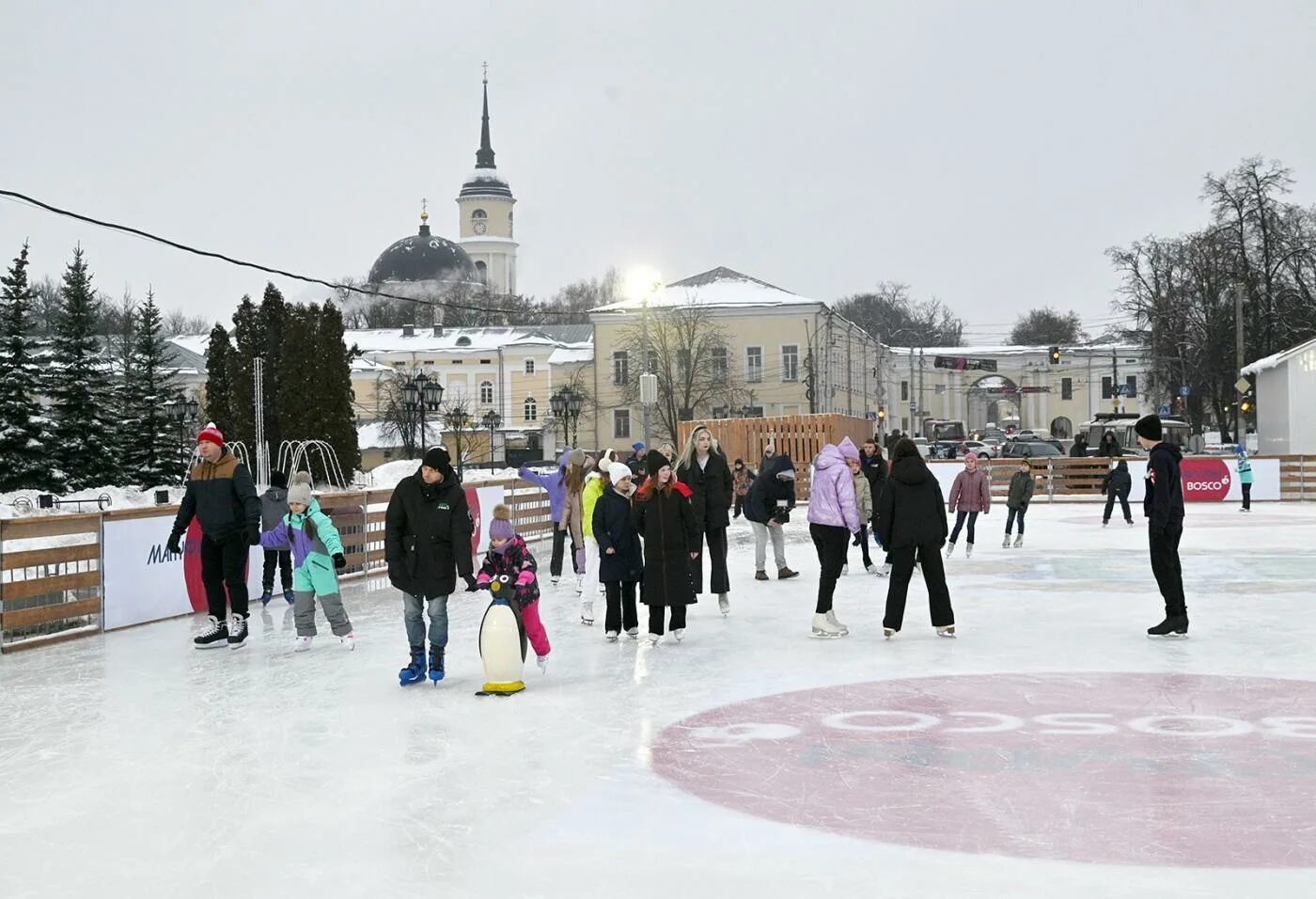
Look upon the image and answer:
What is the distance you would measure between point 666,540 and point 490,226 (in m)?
143

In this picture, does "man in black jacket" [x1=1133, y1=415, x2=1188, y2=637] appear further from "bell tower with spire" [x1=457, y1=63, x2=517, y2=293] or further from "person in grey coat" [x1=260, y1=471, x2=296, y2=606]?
"bell tower with spire" [x1=457, y1=63, x2=517, y2=293]

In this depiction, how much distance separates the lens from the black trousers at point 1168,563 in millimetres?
10758

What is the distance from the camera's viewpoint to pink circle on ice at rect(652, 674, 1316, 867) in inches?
214

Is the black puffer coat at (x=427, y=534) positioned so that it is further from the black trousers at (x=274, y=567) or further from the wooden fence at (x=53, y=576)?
the black trousers at (x=274, y=567)

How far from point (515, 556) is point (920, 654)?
332 centimetres

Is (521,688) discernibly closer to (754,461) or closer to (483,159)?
(754,461)

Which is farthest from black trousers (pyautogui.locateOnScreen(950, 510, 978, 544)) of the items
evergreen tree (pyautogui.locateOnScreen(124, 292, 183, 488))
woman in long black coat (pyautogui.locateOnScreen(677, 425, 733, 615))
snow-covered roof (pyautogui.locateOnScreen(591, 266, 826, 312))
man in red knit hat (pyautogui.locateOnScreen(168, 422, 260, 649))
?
snow-covered roof (pyautogui.locateOnScreen(591, 266, 826, 312))

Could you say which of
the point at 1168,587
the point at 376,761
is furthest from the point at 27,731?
the point at 1168,587

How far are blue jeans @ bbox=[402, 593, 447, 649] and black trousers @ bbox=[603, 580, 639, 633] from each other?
2095 millimetres

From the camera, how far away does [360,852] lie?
5.32 m

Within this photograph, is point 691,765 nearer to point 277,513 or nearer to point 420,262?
point 277,513

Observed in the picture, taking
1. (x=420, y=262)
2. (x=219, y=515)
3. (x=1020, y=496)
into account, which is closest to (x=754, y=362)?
(x=1020, y=496)

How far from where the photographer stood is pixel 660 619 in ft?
36.1

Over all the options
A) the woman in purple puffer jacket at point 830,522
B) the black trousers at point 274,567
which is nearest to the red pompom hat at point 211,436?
the black trousers at point 274,567
